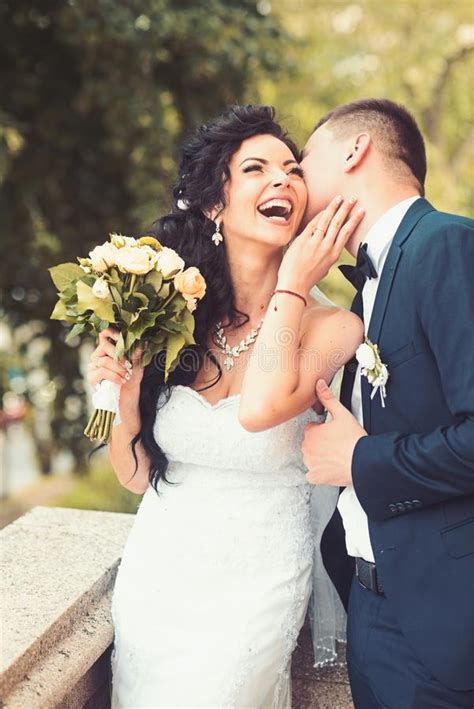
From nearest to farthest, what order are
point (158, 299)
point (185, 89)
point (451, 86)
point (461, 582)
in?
point (461, 582), point (158, 299), point (185, 89), point (451, 86)

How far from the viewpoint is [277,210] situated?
253 centimetres

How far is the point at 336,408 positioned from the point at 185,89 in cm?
483

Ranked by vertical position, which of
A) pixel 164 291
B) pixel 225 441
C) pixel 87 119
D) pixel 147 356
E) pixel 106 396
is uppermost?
pixel 87 119

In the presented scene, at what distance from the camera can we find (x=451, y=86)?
13555 millimetres

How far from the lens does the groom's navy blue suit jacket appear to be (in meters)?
→ 1.78

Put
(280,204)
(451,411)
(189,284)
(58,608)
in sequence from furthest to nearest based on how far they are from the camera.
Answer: (280,204)
(189,284)
(58,608)
(451,411)

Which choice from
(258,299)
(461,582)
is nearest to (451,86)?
(258,299)

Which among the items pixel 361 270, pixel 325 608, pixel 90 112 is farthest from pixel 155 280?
pixel 90 112

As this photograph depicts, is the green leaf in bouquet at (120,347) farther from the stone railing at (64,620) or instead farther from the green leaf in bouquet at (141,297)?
the stone railing at (64,620)

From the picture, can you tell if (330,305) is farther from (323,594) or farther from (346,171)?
(323,594)

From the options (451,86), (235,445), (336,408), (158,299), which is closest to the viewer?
(336,408)

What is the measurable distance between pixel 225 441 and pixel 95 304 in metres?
0.62

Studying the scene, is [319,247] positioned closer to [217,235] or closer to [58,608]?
[217,235]

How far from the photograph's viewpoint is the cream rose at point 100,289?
2.21m
